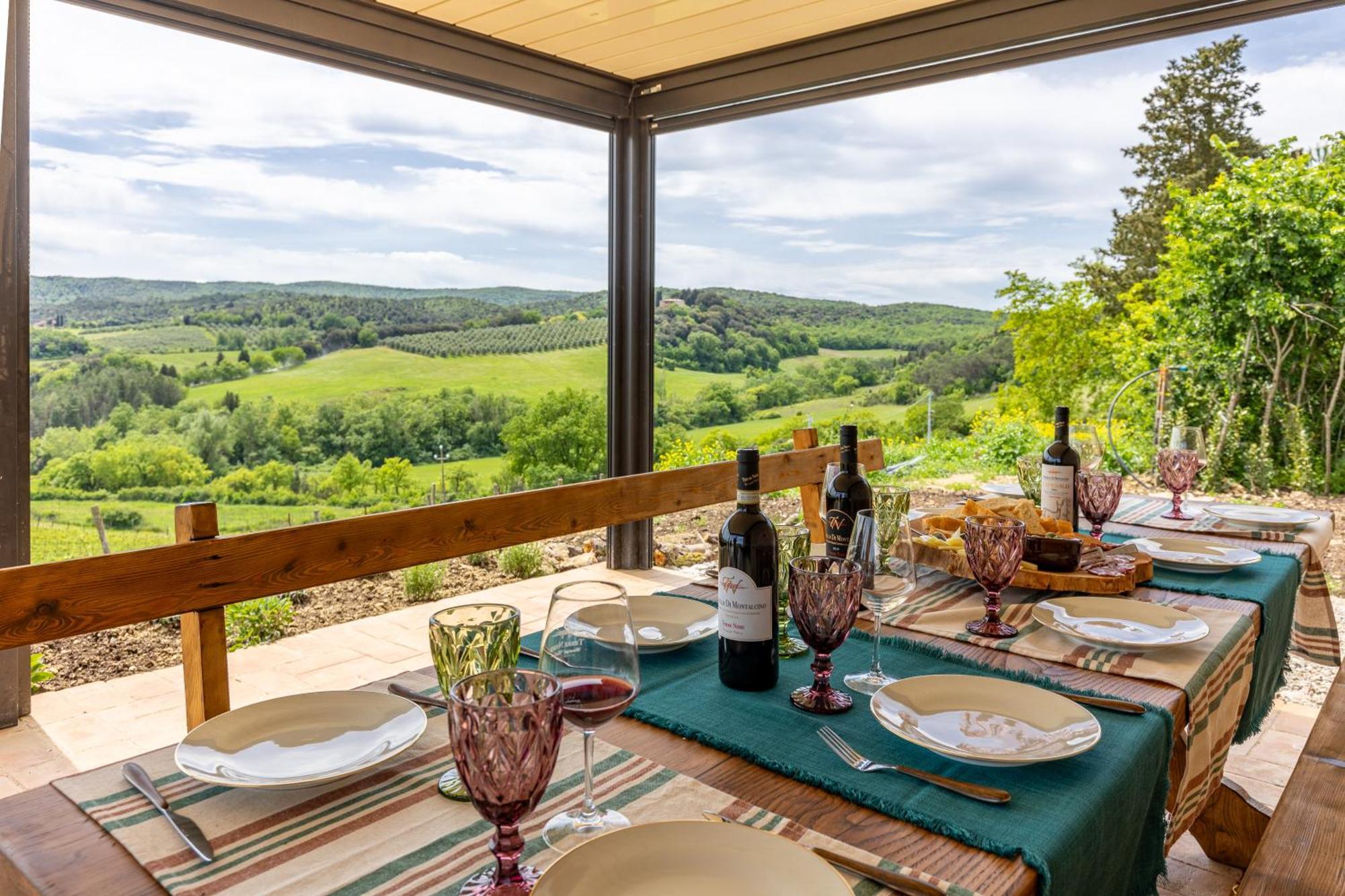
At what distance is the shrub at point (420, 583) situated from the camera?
13.1 ft

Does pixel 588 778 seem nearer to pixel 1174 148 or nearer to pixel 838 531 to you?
pixel 838 531

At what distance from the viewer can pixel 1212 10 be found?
9.09 ft

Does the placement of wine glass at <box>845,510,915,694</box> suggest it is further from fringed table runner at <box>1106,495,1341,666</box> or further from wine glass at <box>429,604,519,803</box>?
fringed table runner at <box>1106,495,1341,666</box>

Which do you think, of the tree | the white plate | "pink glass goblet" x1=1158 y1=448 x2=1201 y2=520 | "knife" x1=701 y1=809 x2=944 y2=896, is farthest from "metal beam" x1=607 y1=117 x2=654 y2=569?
"knife" x1=701 y1=809 x2=944 y2=896

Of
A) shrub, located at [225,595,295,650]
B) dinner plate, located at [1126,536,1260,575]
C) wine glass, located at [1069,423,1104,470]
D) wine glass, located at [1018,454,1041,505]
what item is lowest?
shrub, located at [225,595,295,650]

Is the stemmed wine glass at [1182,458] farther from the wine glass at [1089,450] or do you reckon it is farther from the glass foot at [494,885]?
the glass foot at [494,885]

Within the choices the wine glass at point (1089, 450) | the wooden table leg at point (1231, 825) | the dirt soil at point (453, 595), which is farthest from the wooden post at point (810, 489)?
the wooden table leg at point (1231, 825)

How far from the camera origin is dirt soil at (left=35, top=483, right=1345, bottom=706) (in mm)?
3020

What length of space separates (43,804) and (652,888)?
57 cm

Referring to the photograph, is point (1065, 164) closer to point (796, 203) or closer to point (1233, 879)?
point (796, 203)

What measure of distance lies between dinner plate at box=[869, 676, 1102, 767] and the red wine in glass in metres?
0.31

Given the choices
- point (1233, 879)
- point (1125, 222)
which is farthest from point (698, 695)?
point (1125, 222)

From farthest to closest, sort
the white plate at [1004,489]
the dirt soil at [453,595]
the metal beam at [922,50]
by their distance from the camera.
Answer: the dirt soil at [453,595] < the metal beam at [922,50] < the white plate at [1004,489]

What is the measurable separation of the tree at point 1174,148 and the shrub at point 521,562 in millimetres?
2744
